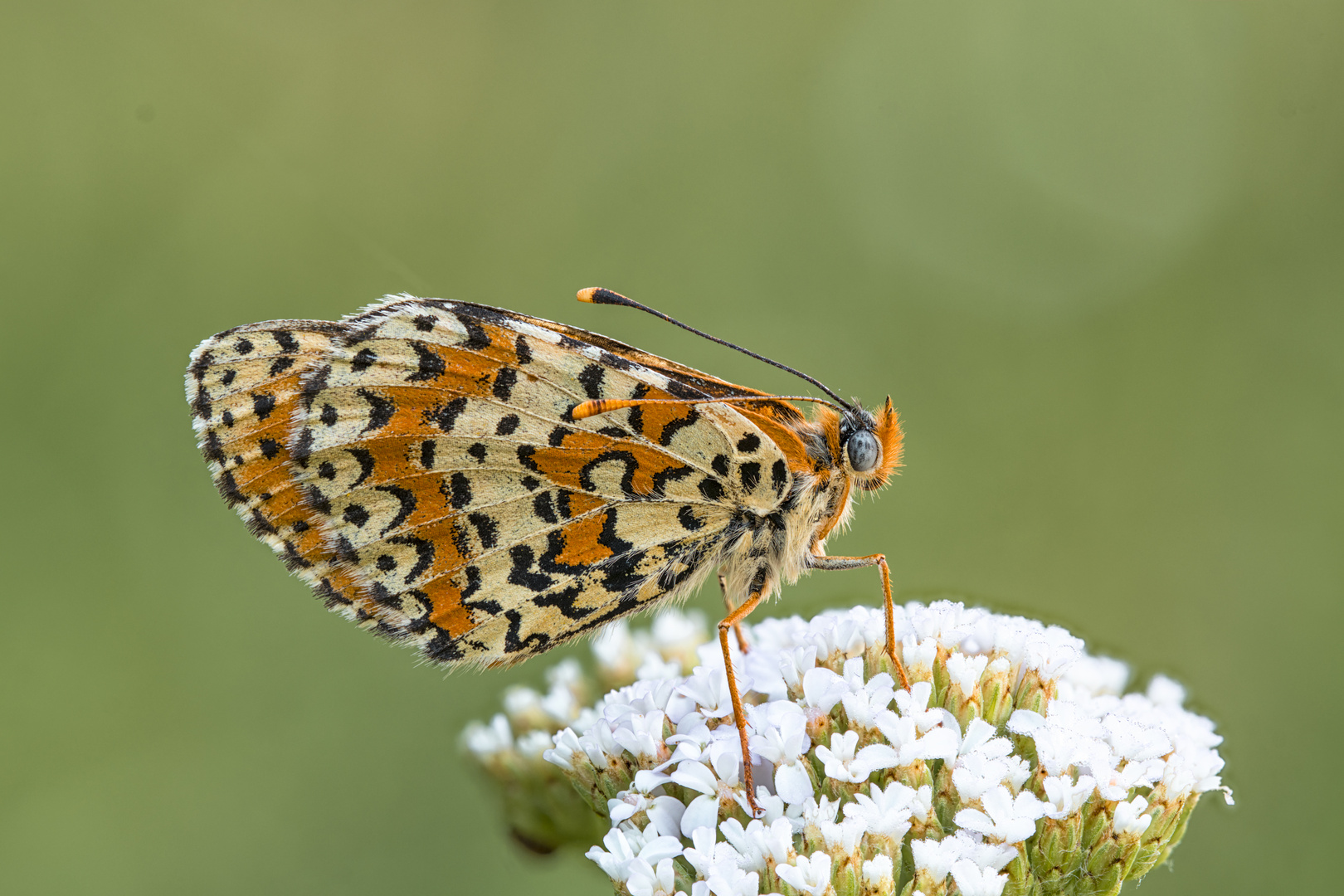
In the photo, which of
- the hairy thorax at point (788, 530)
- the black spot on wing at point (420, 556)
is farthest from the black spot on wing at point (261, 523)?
the hairy thorax at point (788, 530)


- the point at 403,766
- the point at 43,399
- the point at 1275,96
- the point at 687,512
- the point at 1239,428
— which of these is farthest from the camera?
the point at 1275,96

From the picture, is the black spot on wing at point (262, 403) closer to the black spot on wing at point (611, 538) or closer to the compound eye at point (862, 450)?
the black spot on wing at point (611, 538)

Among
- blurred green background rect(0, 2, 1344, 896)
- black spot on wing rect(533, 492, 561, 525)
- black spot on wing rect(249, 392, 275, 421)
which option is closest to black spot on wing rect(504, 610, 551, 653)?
black spot on wing rect(533, 492, 561, 525)

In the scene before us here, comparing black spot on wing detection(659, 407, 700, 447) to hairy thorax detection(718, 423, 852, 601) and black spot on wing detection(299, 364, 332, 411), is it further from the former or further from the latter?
black spot on wing detection(299, 364, 332, 411)

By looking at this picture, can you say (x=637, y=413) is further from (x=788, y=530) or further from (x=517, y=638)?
(x=517, y=638)

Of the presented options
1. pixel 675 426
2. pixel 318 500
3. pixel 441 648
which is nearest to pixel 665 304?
pixel 675 426

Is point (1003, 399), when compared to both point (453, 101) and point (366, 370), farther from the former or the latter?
point (366, 370)

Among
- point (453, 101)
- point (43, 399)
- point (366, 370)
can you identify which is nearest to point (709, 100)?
point (453, 101)
